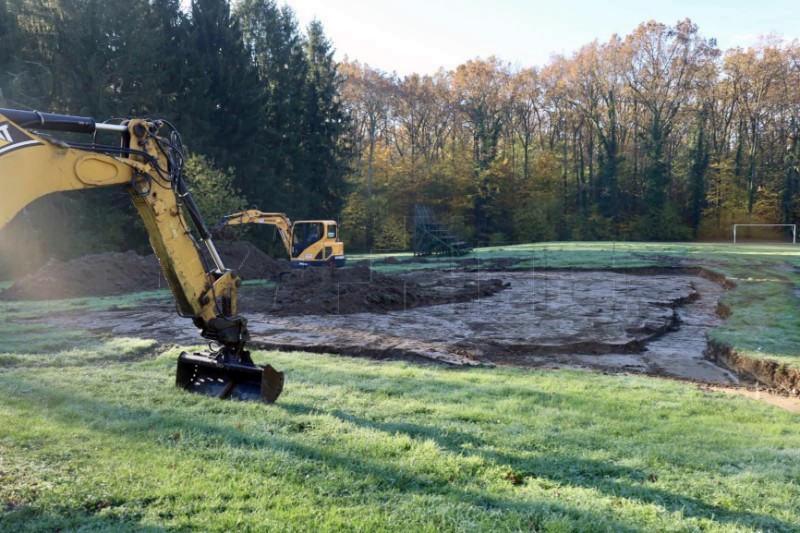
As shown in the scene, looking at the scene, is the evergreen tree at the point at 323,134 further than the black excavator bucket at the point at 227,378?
Yes

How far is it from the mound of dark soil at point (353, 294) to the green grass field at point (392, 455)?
7.20 meters

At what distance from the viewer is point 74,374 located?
24.6 feet

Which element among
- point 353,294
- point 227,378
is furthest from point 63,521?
point 353,294

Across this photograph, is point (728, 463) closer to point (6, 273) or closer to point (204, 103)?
point (6, 273)

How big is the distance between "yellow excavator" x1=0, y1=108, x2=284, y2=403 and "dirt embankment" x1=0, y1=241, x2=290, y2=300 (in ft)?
37.4

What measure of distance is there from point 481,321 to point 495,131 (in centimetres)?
3998

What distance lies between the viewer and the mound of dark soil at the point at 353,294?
49.9 ft

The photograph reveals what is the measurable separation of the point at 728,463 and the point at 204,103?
106 ft

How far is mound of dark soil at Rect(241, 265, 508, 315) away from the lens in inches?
599

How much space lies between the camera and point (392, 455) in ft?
15.5

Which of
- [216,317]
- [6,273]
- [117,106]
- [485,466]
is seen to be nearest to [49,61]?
[117,106]

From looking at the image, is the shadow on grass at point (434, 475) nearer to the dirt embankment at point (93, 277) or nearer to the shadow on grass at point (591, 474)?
the shadow on grass at point (591, 474)

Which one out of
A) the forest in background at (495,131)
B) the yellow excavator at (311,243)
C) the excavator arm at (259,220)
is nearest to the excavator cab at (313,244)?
the yellow excavator at (311,243)

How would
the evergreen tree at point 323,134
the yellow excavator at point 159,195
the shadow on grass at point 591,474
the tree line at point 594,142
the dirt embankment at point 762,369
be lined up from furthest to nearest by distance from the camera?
the tree line at point 594,142, the evergreen tree at point 323,134, the dirt embankment at point 762,369, the yellow excavator at point 159,195, the shadow on grass at point 591,474
